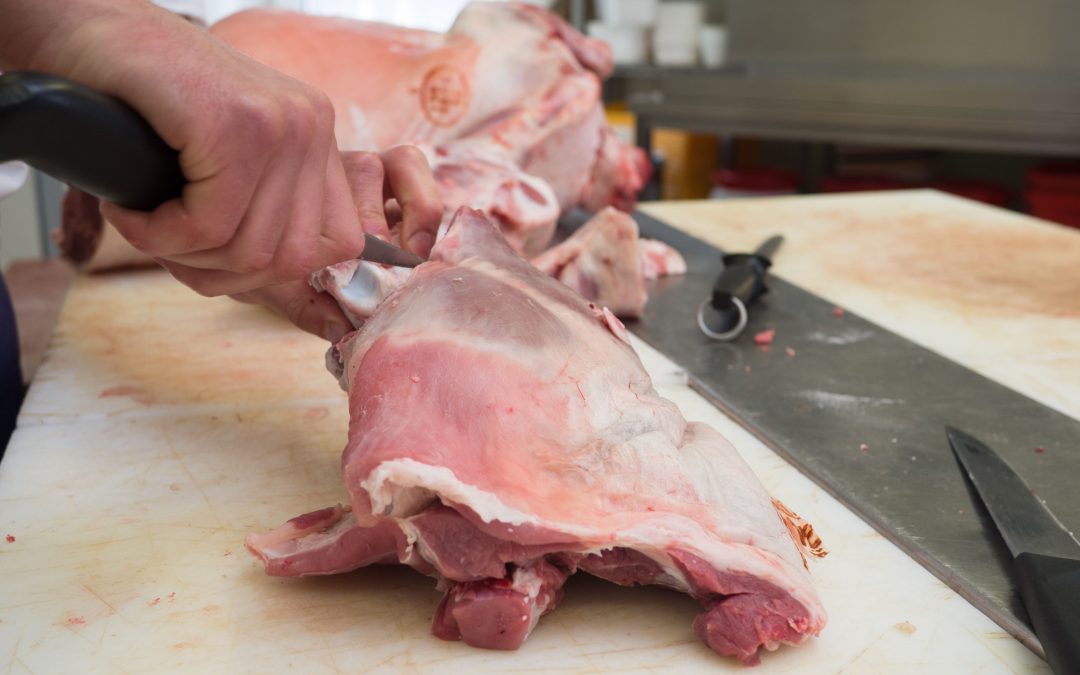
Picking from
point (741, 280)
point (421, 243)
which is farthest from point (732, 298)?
point (421, 243)

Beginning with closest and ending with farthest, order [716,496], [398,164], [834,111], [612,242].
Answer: [716,496] → [398,164] → [612,242] → [834,111]

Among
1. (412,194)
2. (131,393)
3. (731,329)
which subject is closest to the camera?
(412,194)

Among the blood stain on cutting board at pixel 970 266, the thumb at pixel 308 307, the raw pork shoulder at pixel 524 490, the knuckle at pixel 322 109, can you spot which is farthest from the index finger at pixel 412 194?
the blood stain on cutting board at pixel 970 266

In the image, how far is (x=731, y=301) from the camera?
86.7 inches

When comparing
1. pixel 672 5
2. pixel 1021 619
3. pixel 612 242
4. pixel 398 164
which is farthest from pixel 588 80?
pixel 672 5

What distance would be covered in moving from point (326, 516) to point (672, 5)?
4.94 meters

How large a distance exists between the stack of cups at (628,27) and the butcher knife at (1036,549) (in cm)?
442

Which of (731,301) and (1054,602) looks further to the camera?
(731,301)

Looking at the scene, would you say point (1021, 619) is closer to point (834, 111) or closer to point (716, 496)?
point (716, 496)

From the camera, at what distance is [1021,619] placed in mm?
1151

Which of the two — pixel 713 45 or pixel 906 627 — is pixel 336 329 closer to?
pixel 906 627

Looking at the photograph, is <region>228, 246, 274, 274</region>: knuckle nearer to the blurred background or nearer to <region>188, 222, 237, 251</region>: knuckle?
<region>188, 222, 237, 251</region>: knuckle

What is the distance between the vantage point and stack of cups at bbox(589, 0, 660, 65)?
18.6 feet

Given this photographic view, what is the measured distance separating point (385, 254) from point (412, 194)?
0.15 meters
